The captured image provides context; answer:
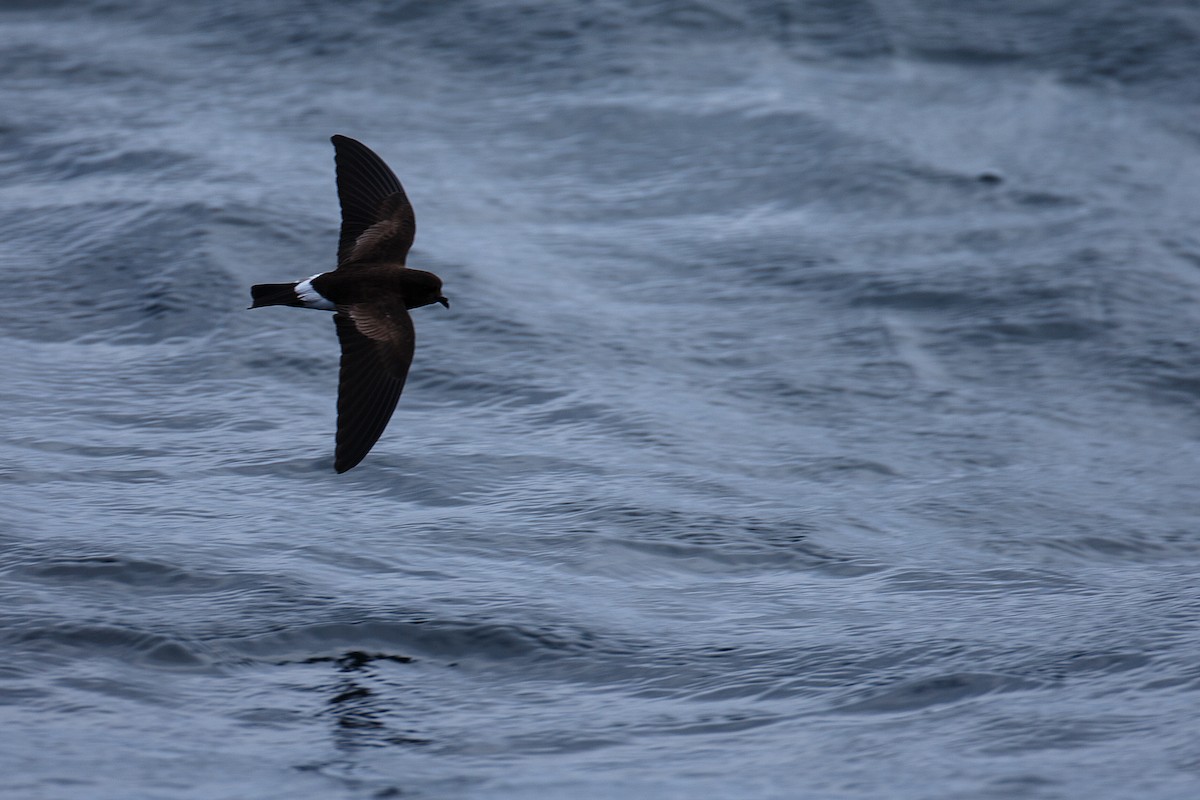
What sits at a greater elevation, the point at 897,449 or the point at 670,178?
the point at 670,178

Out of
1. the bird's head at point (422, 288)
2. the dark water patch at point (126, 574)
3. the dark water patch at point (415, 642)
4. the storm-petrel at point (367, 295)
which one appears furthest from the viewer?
the bird's head at point (422, 288)

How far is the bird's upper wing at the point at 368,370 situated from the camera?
5707 mm

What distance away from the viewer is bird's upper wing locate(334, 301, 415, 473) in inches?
225

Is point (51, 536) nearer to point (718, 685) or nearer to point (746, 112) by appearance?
point (718, 685)

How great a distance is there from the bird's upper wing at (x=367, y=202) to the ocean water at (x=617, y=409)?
1011mm

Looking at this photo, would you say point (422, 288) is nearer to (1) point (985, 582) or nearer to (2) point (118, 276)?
(1) point (985, 582)

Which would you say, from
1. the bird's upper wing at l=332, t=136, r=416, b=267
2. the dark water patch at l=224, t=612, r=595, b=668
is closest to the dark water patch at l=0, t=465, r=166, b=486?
the bird's upper wing at l=332, t=136, r=416, b=267

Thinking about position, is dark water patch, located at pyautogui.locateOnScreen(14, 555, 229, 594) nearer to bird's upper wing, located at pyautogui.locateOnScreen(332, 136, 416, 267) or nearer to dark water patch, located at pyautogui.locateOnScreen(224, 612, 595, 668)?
dark water patch, located at pyautogui.locateOnScreen(224, 612, 595, 668)

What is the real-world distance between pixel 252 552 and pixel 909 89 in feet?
26.5

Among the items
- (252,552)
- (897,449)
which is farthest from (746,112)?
(252,552)

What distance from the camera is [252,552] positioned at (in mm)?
6000

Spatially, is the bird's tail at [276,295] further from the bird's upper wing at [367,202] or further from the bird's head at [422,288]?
the bird's upper wing at [367,202]

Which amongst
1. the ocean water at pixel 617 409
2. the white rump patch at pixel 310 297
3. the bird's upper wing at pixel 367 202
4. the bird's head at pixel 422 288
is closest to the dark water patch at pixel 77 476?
the ocean water at pixel 617 409

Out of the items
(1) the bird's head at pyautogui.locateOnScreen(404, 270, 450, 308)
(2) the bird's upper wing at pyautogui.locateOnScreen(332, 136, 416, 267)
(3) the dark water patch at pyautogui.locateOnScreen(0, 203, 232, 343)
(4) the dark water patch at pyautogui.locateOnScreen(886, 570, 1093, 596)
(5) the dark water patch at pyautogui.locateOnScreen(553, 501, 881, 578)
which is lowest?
(4) the dark water patch at pyautogui.locateOnScreen(886, 570, 1093, 596)
